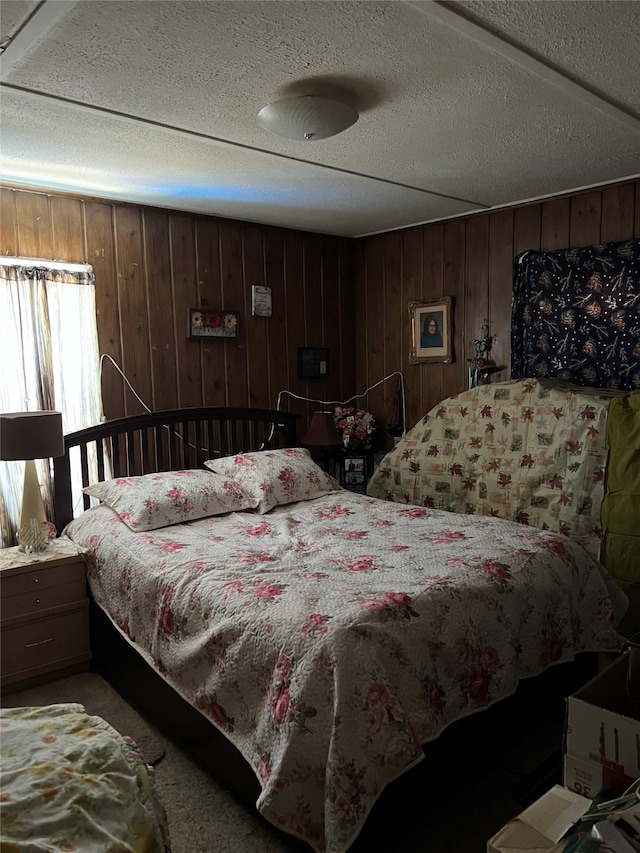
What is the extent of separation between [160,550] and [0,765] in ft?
4.46

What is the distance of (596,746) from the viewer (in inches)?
62.1

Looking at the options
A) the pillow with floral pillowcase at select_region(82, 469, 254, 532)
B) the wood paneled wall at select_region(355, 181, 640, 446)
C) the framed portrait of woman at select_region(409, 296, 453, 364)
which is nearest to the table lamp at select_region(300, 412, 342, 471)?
the wood paneled wall at select_region(355, 181, 640, 446)

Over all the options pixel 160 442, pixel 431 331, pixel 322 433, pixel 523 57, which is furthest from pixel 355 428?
pixel 523 57

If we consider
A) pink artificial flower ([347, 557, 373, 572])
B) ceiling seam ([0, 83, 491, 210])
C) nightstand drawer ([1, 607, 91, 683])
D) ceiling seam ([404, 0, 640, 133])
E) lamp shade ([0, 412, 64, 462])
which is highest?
ceiling seam ([0, 83, 491, 210])

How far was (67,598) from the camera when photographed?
109 inches

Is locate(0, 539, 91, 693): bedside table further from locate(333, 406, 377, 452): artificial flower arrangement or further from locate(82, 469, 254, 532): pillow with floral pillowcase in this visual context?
locate(333, 406, 377, 452): artificial flower arrangement

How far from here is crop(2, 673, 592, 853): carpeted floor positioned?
1.78 m

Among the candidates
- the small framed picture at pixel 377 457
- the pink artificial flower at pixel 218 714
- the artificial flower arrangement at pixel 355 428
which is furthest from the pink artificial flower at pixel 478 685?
the small framed picture at pixel 377 457

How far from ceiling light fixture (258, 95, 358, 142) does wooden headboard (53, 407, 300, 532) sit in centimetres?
179

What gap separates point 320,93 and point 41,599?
7.54 ft

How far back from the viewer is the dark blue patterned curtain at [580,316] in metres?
3.17

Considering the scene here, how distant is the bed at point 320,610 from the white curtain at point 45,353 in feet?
0.64

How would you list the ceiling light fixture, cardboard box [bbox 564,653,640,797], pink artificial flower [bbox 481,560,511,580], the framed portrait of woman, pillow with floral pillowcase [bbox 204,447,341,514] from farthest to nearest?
the framed portrait of woman < pillow with floral pillowcase [bbox 204,447,341,514] < pink artificial flower [bbox 481,560,511,580] < the ceiling light fixture < cardboard box [bbox 564,653,640,797]

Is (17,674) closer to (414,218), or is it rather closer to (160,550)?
(160,550)
